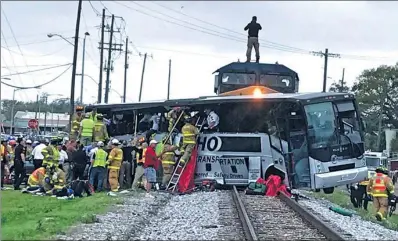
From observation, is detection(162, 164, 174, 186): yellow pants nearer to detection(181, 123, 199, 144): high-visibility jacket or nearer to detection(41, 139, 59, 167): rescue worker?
detection(181, 123, 199, 144): high-visibility jacket

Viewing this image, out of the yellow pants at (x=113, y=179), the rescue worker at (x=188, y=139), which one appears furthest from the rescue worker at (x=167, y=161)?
the yellow pants at (x=113, y=179)

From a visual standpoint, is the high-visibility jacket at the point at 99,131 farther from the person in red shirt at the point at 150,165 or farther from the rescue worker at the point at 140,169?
the person in red shirt at the point at 150,165

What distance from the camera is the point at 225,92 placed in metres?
25.5

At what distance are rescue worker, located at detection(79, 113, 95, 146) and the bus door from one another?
672 centimetres

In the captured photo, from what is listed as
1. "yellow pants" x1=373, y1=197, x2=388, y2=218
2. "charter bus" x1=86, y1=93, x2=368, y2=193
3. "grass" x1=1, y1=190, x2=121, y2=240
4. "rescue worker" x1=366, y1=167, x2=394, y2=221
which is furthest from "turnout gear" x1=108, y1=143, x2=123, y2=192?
"yellow pants" x1=373, y1=197, x2=388, y2=218

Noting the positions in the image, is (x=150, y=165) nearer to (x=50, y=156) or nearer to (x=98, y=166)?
(x=98, y=166)

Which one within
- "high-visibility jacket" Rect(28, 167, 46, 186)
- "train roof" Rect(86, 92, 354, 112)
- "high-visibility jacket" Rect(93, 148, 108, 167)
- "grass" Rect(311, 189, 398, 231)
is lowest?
"grass" Rect(311, 189, 398, 231)

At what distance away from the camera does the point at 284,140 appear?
2117cm

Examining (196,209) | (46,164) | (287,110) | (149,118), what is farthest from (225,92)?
(196,209)

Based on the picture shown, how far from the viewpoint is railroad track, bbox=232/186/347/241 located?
12.9m

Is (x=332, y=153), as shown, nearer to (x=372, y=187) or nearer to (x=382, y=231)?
(x=372, y=187)

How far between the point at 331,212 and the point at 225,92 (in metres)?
8.34

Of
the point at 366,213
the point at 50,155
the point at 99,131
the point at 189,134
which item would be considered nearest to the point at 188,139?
the point at 189,134

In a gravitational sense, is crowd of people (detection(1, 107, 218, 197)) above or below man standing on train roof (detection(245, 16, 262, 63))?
below
